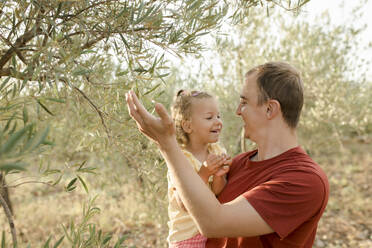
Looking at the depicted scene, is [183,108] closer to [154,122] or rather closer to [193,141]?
[193,141]

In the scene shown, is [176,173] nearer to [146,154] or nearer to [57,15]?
[57,15]

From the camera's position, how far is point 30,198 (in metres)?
9.21

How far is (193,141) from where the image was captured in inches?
103

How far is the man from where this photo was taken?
1.50 metres

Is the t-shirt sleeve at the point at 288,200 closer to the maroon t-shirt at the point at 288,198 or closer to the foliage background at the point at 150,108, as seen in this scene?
the maroon t-shirt at the point at 288,198

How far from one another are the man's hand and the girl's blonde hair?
1098 mm

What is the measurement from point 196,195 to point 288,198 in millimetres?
433

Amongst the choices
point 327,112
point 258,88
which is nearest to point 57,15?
point 258,88

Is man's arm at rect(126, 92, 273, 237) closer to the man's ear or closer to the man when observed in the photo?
the man

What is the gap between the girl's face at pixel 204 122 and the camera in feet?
8.29

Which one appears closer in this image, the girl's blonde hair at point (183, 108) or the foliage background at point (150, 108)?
the foliage background at point (150, 108)

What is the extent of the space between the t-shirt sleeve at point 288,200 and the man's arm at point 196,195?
0.18ft

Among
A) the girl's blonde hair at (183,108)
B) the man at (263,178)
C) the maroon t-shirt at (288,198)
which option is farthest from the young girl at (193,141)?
the maroon t-shirt at (288,198)

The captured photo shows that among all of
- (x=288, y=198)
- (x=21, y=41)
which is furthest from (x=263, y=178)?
(x=21, y=41)
